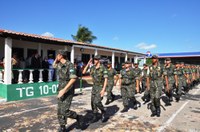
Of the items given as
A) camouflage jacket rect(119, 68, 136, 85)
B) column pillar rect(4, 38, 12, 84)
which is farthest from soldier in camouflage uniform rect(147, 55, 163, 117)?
column pillar rect(4, 38, 12, 84)

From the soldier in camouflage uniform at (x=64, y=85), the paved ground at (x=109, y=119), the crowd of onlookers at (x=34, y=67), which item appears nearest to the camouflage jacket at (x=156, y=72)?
the paved ground at (x=109, y=119)

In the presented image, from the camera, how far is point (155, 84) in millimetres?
5570

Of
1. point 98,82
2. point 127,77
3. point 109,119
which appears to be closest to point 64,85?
point 98,82

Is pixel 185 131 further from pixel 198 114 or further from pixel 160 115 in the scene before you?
pixel 198 114

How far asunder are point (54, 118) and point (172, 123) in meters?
3.22

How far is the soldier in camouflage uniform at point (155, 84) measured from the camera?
554 cm

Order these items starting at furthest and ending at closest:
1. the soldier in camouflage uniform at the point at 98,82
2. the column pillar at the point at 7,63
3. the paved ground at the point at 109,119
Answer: the column pillar at the point at 7,63, the soldier in camouflage uniform at the point at 98,82, the paved ground at the point at 109,119

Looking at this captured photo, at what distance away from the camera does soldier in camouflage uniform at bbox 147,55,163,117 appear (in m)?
5.54

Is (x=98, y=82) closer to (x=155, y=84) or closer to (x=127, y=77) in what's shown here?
(x=127, y=77)

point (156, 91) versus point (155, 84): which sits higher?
point (155, 84)

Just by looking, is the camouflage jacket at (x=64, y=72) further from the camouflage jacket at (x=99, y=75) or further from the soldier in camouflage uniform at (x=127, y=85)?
the soldier in camouflage uniform at (x=127, y=85)

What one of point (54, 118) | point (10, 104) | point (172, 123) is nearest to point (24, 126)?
point (54, 118)

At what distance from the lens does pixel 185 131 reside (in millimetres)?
4434

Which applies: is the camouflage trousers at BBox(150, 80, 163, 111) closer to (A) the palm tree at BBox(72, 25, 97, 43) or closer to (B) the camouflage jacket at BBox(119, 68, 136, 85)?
(B) the camouflage jacket at BBox(119, 68, 136, 85)
